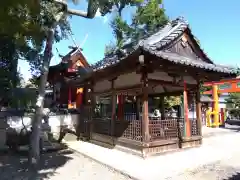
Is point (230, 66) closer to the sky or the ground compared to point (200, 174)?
closer to the sky

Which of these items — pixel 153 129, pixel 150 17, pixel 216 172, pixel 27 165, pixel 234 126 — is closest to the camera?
pixel 216 172

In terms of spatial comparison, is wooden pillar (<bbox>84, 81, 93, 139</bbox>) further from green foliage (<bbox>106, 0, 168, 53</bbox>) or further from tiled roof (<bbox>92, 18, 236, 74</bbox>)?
green foliage (<bbox>106, 0, 168, 53</bbox>)

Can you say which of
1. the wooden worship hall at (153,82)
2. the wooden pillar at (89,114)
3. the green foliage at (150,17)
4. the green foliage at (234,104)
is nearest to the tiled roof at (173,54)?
the wooden worship hall at (153,82)

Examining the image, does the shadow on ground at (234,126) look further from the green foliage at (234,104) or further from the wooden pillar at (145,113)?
the wooden pillar at (145,113)

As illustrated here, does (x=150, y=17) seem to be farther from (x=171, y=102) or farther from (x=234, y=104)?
(x=234, y=104)

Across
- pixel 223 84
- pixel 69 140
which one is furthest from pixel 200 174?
pixel 223 84

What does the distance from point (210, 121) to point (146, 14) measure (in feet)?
38.0

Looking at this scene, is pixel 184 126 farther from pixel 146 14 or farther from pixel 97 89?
pixel 146 14

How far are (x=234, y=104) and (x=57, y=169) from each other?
32.6 meters

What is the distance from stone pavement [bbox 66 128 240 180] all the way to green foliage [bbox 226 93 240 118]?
24236 millimetres

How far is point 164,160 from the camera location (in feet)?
27.0

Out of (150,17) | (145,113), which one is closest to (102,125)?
(145,113)

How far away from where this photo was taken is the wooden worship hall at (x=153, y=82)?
8.69m

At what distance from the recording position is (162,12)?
2166 cm
